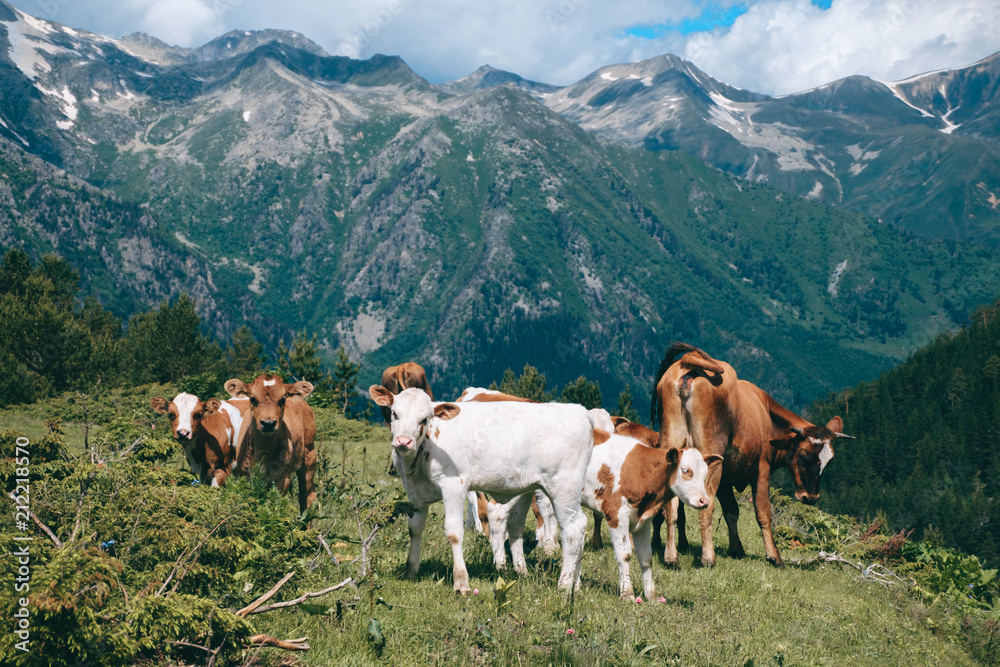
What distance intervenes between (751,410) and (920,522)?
142 m

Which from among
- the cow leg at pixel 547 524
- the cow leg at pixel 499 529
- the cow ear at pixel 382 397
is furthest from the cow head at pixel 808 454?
the cow ear at pixel 382 397

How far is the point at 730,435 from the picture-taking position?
585 inches

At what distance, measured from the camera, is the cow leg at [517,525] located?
36.6 feet

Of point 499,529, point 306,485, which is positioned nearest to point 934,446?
point 306,485

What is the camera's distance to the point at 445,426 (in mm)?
10305

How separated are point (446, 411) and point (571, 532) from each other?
2602 mm

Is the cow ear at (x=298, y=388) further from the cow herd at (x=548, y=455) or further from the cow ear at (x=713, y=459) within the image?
the cow ear at (x=713, y=459)

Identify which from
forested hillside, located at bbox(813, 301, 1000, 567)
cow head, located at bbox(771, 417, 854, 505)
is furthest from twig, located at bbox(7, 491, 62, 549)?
forested hillside, located at bbox(813, 301, 1000, 567)

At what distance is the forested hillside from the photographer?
128 meters

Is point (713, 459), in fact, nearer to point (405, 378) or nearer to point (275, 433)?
point (405, 378)

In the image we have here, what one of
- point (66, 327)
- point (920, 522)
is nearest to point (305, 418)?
point (66, 327)

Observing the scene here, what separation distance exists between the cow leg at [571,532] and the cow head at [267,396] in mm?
5817

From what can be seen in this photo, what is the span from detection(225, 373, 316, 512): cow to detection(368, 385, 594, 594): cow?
151 inches

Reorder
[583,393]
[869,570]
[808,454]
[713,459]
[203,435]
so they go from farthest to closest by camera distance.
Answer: [583,393]
[808,454]
[869,570]
[203,435]
[713,459]
